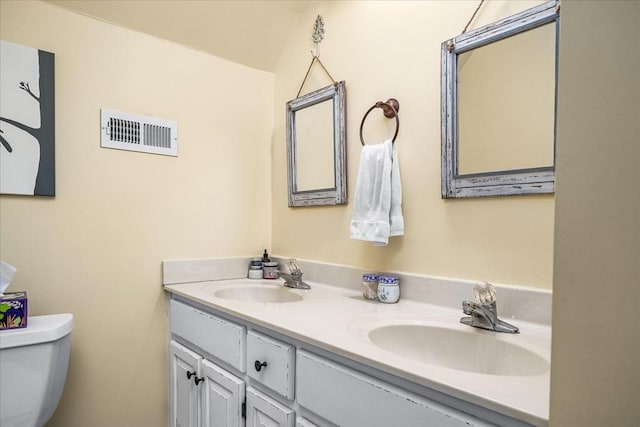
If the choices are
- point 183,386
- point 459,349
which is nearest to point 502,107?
point 459,349

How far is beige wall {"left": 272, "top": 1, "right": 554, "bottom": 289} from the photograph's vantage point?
41.9 inches

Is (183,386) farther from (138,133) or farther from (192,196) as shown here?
(138,133)

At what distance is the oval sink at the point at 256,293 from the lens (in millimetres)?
1637

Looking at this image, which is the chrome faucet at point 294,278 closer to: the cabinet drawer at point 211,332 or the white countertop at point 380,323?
the white countertop at point 380,323

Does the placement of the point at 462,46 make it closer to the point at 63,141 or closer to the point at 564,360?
the point at 564,360

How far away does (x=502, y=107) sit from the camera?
3.60 feet

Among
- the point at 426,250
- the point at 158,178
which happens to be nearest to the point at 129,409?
the point at 158,178

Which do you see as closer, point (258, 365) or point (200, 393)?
point (258, 365)

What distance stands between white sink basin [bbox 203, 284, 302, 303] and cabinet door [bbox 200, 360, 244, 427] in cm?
34

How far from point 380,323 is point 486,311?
0.28 metres

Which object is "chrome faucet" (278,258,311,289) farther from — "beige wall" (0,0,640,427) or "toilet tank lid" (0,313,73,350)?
"toilet tank lid" (0,313,73,350)

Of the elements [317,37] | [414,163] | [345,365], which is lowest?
[345,365]

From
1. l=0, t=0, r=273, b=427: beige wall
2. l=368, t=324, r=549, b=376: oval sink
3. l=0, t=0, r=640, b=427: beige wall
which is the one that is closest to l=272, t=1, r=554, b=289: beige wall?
l=0, t=0, r=640, b=427: beige wall

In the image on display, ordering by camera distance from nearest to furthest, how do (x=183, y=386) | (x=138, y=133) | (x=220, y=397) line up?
(x=220, y=397) → (x=183, y=386) → (x=138, y=133)
